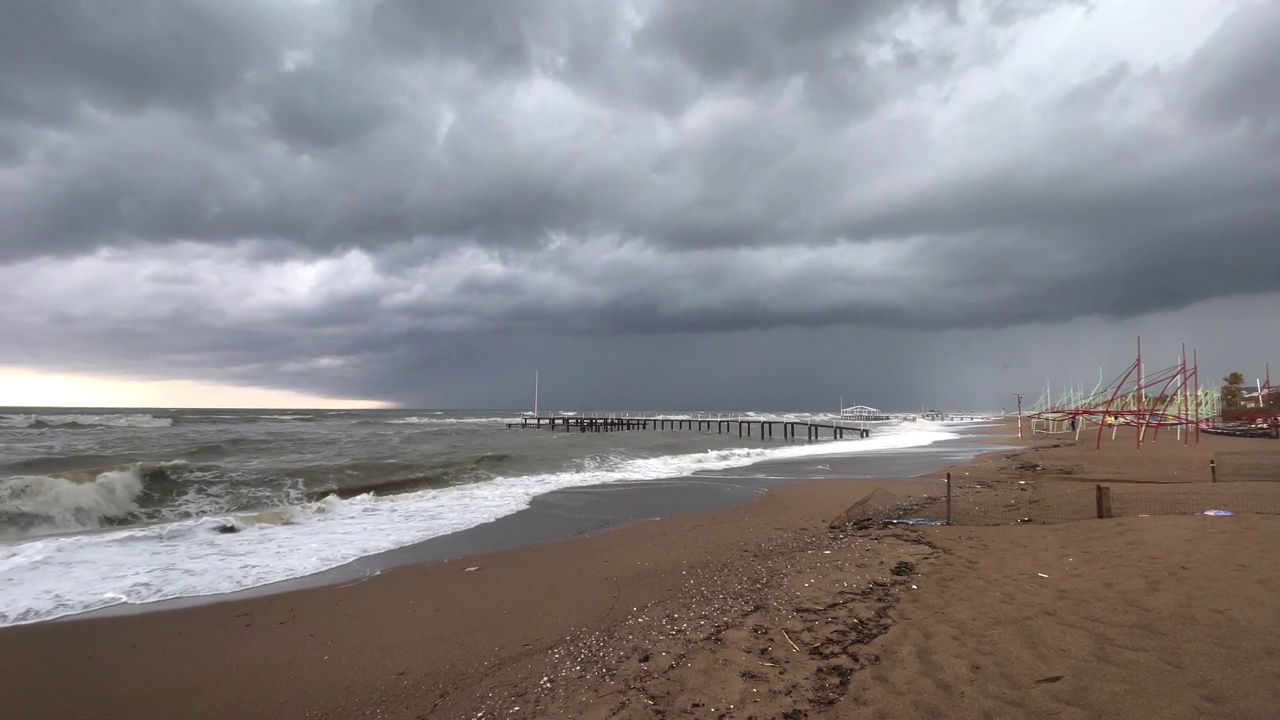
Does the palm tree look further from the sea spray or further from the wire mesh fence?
the sea spray

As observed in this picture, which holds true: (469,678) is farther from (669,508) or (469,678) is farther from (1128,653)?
(669,508)

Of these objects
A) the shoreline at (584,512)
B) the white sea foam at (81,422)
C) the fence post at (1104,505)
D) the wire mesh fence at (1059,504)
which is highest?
the fence post at (1104,505)

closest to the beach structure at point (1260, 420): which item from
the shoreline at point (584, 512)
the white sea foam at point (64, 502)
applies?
the shoreline at point (584, 512)

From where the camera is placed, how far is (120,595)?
7.24m

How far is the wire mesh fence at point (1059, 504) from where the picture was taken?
9.20m

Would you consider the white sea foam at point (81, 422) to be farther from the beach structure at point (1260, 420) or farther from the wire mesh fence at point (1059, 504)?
the beach structure at point (1260, 420)

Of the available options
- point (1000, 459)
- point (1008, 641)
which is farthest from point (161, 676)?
point (1000, 459)

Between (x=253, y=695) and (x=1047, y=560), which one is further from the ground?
(x=1047, y=560)

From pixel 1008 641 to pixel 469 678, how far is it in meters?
4.13

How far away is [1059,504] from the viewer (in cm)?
1066

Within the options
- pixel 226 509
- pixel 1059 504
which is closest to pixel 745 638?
pixel 1059 504

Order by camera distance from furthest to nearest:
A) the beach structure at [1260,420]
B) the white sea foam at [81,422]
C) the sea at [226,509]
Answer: the white sea foam at [81,422] → the beach structure at [1260,420] → the sea at [226,509]

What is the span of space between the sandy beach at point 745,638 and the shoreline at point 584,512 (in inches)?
16.9

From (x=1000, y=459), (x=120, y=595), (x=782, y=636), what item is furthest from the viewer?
(x=1000, y=459)
